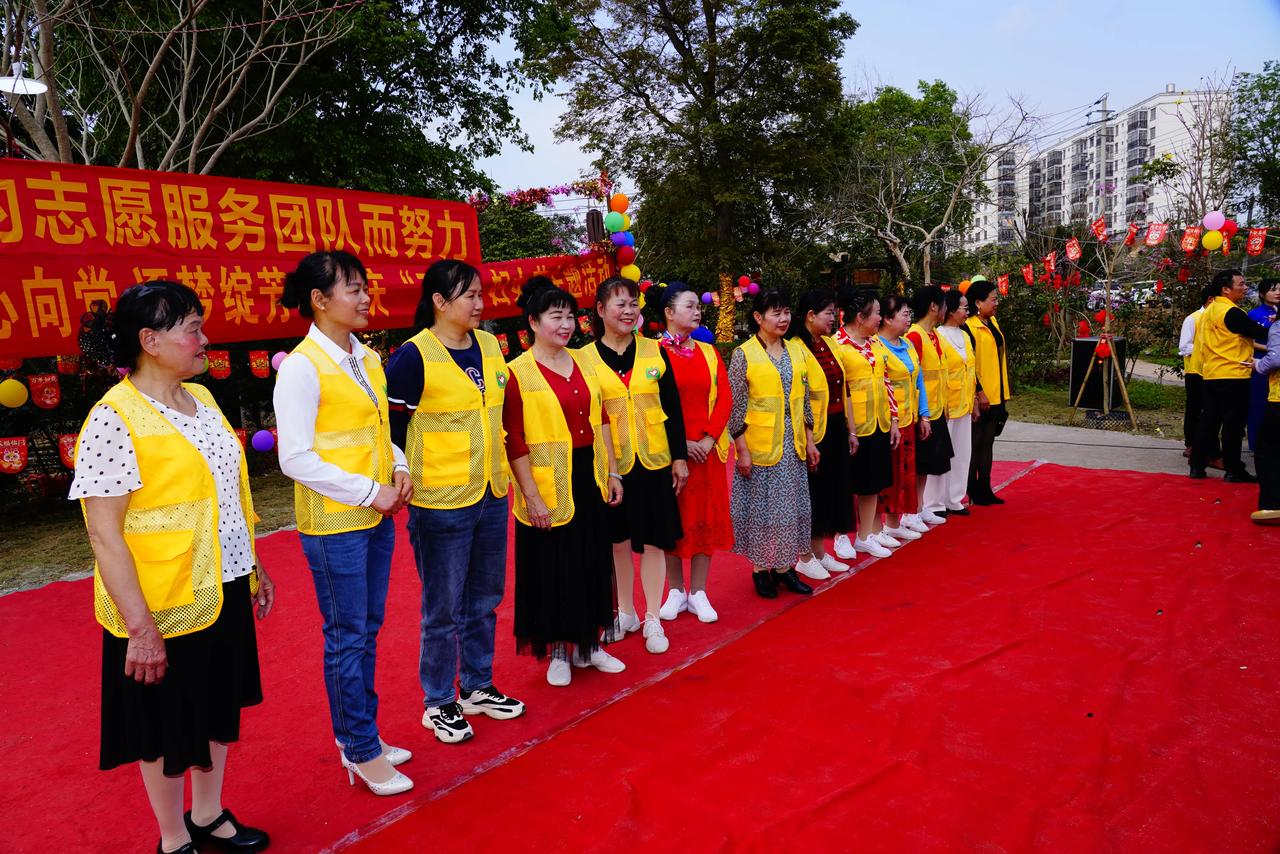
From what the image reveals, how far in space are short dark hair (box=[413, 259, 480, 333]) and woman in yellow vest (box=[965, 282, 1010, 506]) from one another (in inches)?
158

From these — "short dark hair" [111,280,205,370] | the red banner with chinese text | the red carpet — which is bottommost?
the red carpet

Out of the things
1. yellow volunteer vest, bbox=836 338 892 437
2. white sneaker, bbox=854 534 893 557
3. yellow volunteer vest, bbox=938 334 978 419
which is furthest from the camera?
yellow volunteer vest, bbox=938 334 978 419

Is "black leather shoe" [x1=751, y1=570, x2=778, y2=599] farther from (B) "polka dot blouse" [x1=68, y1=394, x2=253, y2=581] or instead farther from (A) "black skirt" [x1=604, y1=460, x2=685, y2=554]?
(B) "polka dot blouse" [x1=68, y1=394, x2=253, y2=581]

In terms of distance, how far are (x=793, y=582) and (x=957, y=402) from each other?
2055mm

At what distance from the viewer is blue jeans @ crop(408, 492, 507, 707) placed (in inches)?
105

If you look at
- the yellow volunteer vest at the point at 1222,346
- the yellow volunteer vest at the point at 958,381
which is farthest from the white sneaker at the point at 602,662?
the yellow volunteer vest at the point at 1222,346

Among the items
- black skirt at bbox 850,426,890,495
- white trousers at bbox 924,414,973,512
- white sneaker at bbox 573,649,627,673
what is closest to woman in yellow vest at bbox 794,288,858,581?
black skirt at bbox 850,426,890,495

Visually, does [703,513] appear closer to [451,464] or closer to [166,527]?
[451,464]

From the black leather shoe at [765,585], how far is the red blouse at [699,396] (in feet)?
2.71

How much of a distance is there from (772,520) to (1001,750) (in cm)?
163

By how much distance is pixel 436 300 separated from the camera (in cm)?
264

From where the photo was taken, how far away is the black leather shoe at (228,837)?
86.4 inches

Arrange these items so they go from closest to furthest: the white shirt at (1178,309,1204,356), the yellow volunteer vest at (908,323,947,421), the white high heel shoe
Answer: the white high heel shoe → the yellow volunteer vest at (908,323,947,421) → the white shirt at (1178,309,1204,356)

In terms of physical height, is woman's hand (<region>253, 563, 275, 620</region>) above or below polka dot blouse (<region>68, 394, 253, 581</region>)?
below
